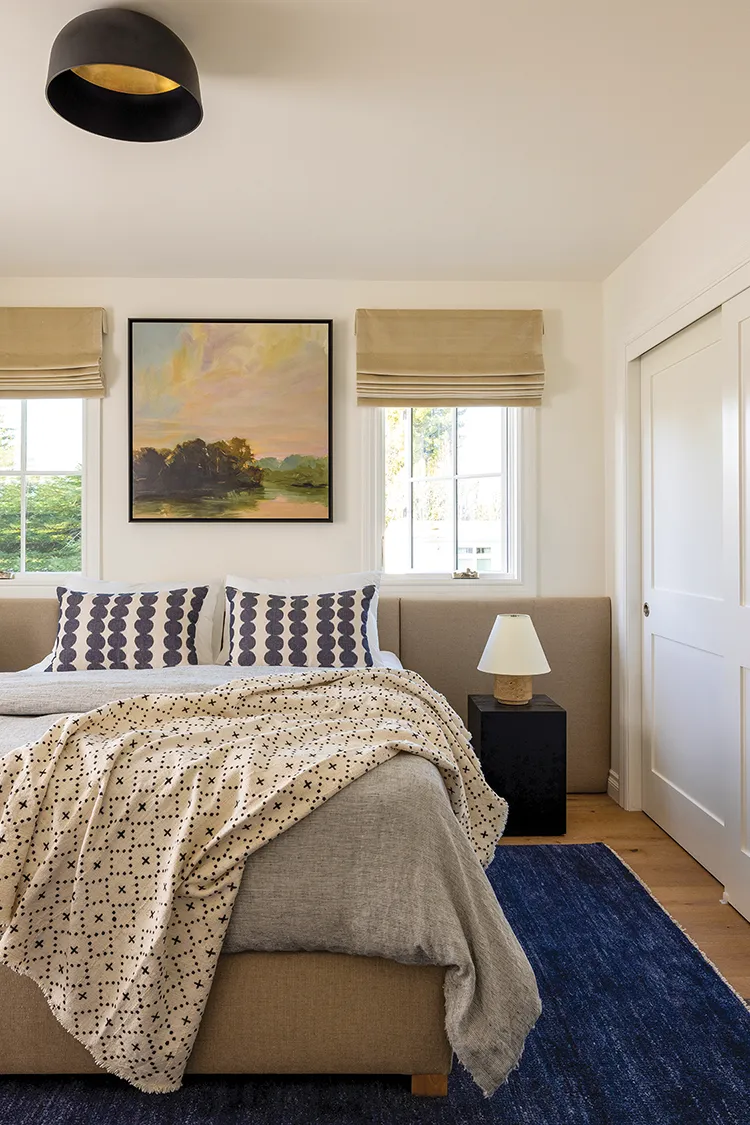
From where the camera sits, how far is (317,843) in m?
1.62

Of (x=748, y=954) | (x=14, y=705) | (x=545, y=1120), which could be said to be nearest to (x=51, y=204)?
(x=14, y=705)

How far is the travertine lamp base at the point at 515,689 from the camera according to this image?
132 inches

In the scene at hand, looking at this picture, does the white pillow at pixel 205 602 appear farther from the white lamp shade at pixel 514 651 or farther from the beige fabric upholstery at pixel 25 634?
the white lamp shade at pixel 514 651

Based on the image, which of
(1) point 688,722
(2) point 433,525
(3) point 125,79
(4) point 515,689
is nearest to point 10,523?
(2) point 433,525

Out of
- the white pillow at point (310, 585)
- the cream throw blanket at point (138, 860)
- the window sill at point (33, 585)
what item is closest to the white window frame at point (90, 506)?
the window sill at point (33, 585)

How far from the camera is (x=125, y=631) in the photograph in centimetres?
321

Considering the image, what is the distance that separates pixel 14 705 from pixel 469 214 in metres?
2.40

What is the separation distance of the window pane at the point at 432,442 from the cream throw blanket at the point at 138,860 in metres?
2.30

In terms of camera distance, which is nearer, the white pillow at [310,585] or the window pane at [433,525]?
the white pillow at [310,585]

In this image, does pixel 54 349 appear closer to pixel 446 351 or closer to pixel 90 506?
pixel 90 506

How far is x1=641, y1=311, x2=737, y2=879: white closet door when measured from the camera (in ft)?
9.28

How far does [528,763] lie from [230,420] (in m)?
2.08

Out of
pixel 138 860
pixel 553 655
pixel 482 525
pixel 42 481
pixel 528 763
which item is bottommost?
pixel 528 763

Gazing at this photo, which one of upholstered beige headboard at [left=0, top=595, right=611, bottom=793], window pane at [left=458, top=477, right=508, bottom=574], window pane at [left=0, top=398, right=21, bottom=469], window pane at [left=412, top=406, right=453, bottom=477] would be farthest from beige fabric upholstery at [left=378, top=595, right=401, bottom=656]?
window pane at [left=0, top=398, right=21, bottom=469]
